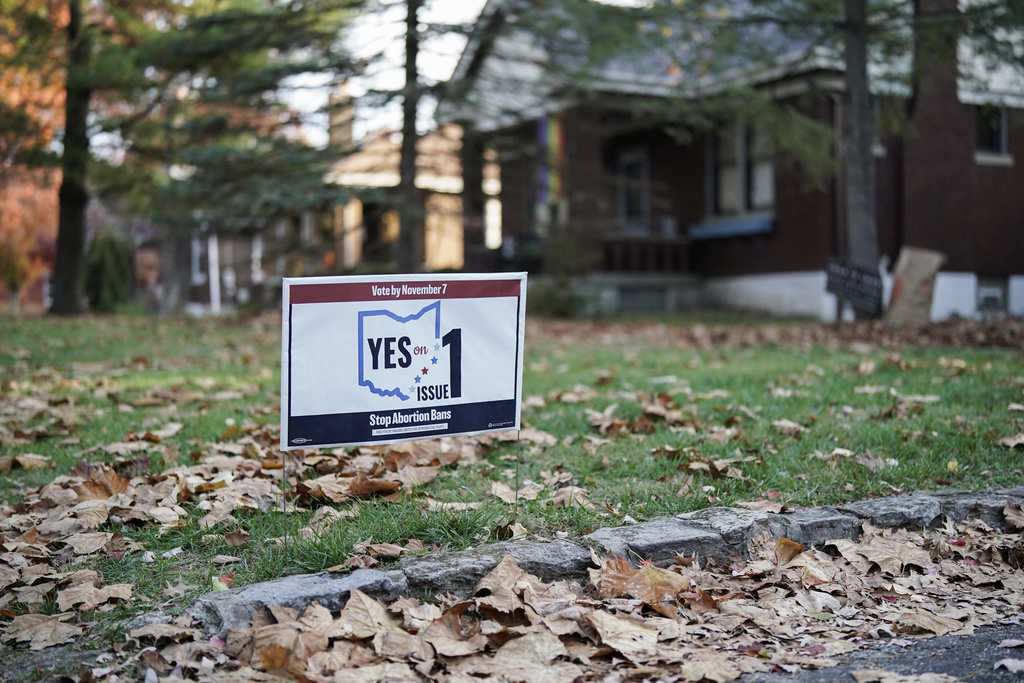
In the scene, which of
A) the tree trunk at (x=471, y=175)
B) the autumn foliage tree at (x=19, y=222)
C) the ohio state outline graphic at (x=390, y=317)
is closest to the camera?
the ohio state outline graphic at (x=390, y=317)

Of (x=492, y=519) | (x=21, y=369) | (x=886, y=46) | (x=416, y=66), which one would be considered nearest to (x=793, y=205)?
(x=886, y=46)

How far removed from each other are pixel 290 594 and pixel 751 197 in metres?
18.2

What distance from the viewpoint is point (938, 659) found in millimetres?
3158

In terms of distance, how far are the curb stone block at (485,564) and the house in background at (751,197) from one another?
11869mm

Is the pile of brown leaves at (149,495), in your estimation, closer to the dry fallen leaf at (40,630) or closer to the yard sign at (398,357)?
the dry fallen leaf at (40,630)

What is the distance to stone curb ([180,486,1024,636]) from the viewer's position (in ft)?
10.6

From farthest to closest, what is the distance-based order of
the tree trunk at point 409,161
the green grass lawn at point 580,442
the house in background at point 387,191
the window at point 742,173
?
the window at point 742,173 → the house in background at point 387,191 → the tree trunk at point 409,161 → the green grass lawn at point 580,442

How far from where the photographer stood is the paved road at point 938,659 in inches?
119

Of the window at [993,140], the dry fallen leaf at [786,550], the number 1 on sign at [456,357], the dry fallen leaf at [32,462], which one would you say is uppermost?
the window at [993,140]

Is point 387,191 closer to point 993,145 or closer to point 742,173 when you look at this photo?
point 742,173

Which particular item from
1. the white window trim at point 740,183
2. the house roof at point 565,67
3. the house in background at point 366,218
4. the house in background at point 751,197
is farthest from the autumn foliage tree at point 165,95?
the white window trim at point 740,183

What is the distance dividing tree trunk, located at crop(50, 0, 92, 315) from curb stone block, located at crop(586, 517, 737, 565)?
14519 mm

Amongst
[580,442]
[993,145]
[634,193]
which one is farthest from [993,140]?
[580,442]

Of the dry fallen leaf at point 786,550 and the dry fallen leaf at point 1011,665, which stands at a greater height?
the dry fallen leaf at point 786,550
